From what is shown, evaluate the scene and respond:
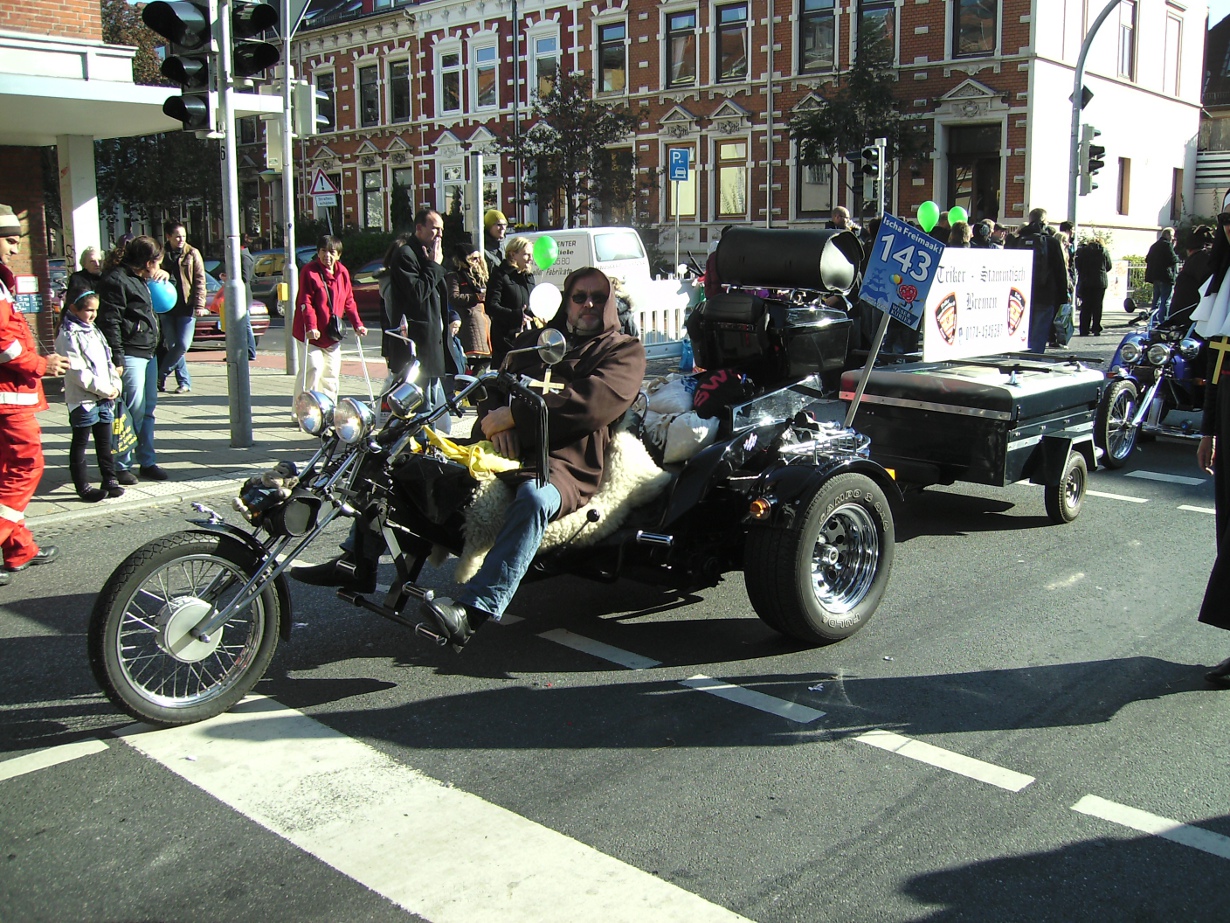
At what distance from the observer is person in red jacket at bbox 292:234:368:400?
10.4 m

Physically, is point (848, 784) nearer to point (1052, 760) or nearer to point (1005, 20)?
point (1052, 760)

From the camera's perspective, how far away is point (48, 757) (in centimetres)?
388

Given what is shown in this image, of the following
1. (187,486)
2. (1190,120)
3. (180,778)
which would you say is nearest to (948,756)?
(180,778)

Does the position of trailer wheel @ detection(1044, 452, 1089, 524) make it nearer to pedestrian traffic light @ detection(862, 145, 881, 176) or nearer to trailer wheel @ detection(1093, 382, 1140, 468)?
trailer wheel @ detection(1093, 382, 1140, 468)

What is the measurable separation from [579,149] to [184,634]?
32.8 m

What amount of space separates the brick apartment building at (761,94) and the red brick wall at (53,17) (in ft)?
72.5

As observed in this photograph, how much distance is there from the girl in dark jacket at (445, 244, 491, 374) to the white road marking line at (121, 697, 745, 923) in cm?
690

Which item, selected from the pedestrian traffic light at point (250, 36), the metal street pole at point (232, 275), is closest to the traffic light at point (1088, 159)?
the pedestrian traffic light at point (250, 36)

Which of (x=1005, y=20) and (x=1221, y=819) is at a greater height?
(x=1005, y=20)

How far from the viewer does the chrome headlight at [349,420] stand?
411 cm

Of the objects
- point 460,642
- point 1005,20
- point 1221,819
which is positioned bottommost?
point 1221,819

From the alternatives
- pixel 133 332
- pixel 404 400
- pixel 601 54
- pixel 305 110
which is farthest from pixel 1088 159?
pixel 601 54

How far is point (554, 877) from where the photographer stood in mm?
3164

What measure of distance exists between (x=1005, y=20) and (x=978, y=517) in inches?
1026
